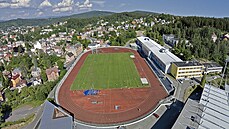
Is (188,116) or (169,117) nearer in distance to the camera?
(188,116)

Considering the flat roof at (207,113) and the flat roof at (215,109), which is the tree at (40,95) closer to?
the flat roof at (207,113)

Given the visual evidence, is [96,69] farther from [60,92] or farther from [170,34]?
[170,34]

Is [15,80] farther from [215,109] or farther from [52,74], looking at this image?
[215,109]

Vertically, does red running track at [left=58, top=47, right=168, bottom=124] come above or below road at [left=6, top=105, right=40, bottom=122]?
above

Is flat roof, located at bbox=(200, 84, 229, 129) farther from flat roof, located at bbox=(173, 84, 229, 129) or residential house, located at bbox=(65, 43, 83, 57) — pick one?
residential house, located at bbox=(65, 43, 83, 57)

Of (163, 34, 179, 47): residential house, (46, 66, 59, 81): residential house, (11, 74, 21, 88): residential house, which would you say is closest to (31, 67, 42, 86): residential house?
(46, 66, 59, 81): residential house

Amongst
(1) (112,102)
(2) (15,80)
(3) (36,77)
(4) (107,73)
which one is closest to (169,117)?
(1) (112,102)

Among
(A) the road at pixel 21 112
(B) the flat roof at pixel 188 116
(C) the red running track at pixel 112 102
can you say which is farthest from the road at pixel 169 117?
(A) the road at pixel 21 112
